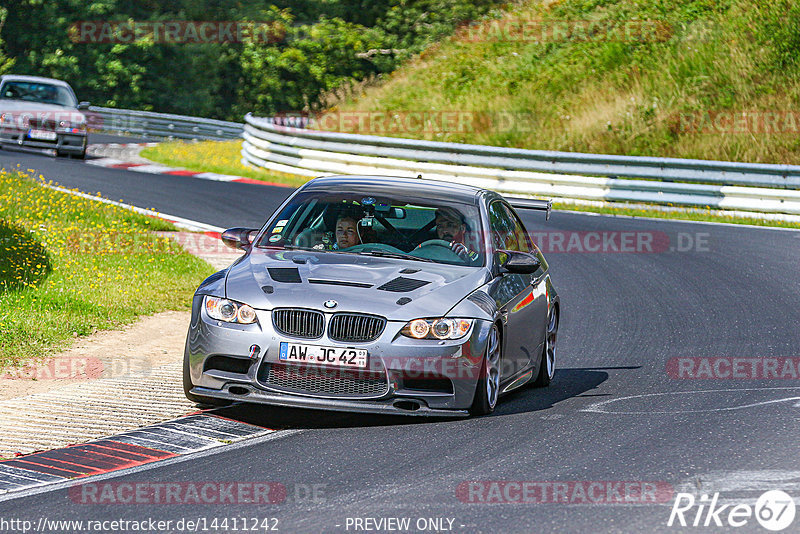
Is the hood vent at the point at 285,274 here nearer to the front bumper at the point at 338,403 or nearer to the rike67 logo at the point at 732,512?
the front bumper at the point at 338,403

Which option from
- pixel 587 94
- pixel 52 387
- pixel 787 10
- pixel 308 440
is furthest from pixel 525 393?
pixel 787 10

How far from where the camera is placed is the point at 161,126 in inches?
1606

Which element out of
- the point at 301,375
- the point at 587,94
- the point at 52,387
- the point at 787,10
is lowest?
the point at 52,387

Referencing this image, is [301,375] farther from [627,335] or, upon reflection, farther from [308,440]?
[627,335]

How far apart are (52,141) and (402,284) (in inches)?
851

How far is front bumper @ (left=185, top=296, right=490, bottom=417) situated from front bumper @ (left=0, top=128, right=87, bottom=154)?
21.2 meters

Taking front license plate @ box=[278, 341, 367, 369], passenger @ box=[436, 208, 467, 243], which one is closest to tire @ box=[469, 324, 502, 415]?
front license plate @ box=[278, 341, 367, 369]

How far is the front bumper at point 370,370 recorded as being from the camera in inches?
283

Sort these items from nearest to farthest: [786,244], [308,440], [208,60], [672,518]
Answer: [672,518] → [308,440] → [786,244] → [208,60]

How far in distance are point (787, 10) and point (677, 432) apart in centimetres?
2662

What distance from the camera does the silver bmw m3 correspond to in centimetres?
722

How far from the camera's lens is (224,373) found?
7.42 m

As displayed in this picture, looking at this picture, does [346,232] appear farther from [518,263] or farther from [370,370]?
[370,370]

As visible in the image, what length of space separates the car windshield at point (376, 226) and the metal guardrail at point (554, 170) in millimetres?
14467
